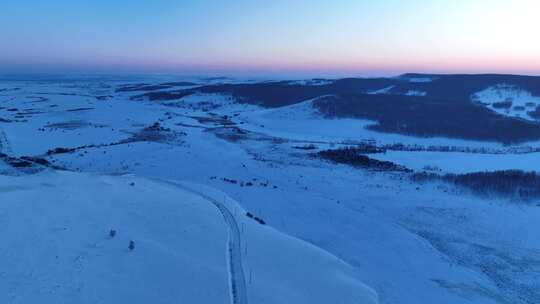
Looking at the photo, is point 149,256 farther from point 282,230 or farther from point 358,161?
point 358,161

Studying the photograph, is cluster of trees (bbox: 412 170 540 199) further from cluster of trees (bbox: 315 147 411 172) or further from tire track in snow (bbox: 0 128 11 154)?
tire track in snow (bbox: 0 128 11 154)

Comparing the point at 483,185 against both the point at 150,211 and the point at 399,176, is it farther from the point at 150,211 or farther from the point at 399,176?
the point at 150,211

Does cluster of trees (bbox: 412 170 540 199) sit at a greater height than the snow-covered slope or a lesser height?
lesser

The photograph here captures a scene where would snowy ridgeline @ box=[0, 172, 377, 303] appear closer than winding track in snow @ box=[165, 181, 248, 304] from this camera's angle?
Yes

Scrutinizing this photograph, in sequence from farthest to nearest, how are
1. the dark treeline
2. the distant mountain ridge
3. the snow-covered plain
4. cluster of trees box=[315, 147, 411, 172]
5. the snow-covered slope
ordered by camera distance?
the snow-covered slope
the distant mountain ridge
the dark treeline
cluster of trees box=[315, 147, 411, 172]
the snow-covered plain

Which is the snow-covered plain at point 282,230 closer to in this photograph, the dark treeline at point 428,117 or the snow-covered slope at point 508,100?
the dark treeline at point 428,117

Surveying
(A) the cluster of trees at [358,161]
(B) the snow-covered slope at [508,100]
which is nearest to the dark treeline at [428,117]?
(B) the snow-covered slope at [508,100]

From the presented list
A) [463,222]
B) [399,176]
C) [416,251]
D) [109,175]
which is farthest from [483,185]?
[109,175]

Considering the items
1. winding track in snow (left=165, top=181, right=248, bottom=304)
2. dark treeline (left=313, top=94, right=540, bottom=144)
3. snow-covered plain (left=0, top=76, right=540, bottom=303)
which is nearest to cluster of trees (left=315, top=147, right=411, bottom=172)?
snow-covered plain (left=0, top=76, right=540, bottom=303)

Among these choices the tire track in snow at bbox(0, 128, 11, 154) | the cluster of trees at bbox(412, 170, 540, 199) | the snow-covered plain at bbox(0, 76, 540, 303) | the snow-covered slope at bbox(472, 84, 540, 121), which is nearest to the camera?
the snow-covered plain at bbox(0, 76, 540, 303)
